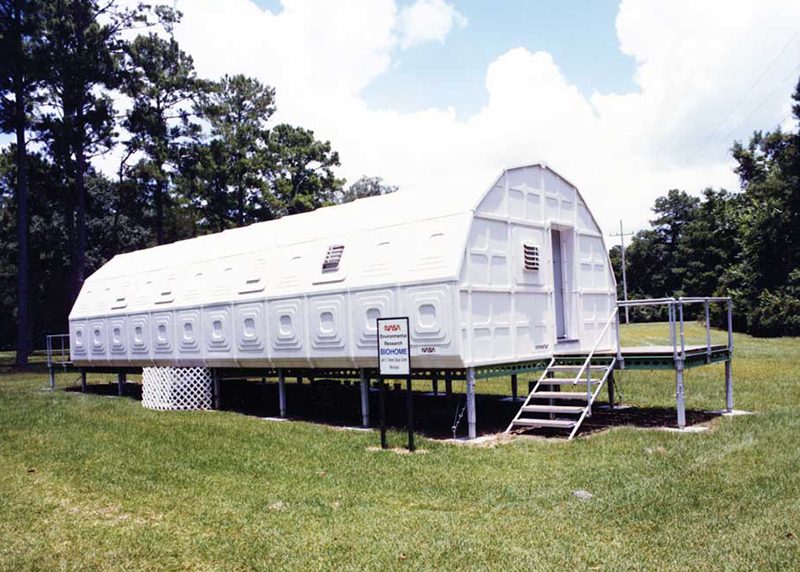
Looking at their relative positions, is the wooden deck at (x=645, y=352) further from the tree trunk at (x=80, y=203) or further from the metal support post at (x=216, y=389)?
the tree trunk at (x=80, y=203)

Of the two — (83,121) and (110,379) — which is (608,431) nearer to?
(110,379)

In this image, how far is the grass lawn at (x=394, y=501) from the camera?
647 cm

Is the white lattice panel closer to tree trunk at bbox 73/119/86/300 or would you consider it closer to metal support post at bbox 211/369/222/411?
metal support post at bbox 211/369/222/411

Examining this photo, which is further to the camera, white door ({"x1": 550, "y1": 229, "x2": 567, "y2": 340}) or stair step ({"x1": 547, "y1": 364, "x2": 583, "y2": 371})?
white door ({"x1": 550, "y1": 229, "x2": 567, "y2": 340})

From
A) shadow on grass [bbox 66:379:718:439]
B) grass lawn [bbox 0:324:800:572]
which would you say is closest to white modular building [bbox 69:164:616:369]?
shadow on grass [bbox 66:379:718:439]

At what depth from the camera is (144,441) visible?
42.5 ft

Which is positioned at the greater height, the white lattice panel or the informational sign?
the informational sign

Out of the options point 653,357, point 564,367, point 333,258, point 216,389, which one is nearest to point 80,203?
point 216,389

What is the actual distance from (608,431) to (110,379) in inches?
995

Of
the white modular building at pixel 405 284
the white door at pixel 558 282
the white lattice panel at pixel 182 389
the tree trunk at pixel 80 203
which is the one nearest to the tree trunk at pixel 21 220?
the tree trunk at pixel 80 203

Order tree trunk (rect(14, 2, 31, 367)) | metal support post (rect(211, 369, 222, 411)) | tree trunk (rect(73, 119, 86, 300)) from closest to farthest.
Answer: metal support post (rect(211, 369, 222, 411)), tree trunk (rect(14, 2, 31, 367)), tree trunk (rect(73, 119, 86, 300))

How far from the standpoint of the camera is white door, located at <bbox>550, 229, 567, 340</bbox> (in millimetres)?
15984

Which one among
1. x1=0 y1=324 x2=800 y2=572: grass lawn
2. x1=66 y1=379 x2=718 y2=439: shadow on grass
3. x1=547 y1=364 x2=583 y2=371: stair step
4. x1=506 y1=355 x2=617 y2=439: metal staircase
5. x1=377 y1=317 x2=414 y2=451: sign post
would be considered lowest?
x1=66 y1=379 x2=718 y2=439: shadow on grass

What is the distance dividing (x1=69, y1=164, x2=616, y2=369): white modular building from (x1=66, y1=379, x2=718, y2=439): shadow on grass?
5.34ft
